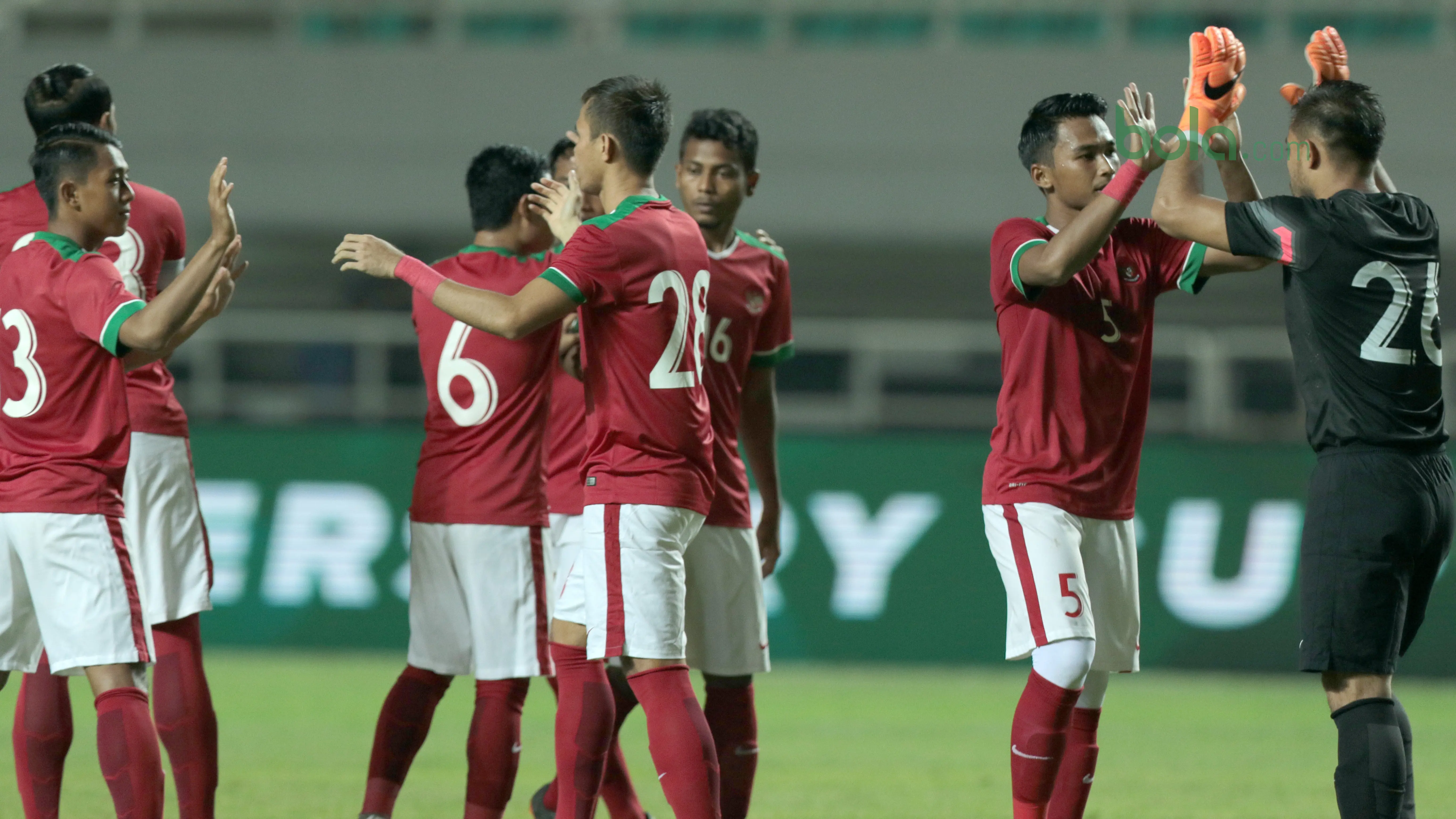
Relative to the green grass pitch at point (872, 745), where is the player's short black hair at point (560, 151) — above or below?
above

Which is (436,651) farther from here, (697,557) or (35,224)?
(35,224)

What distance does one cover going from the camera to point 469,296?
437 centimetres

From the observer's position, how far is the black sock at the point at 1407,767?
4176 millimetres

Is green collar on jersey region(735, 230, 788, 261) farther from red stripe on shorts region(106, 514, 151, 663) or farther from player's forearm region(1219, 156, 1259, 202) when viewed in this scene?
red stripe on shorts region(106, 514, 151, 663)

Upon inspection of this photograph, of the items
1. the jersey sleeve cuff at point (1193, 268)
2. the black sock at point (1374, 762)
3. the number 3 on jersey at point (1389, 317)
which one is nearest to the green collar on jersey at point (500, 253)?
the jersey sleeve cuff at point (1193, 268)

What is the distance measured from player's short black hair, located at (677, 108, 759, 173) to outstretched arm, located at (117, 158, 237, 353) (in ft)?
5.45

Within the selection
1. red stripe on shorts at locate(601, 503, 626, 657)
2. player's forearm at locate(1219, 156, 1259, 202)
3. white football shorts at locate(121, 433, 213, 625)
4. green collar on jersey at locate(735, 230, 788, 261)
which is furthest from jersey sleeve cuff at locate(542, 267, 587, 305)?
player's forearm at locate(1219, 156, 1259, 202)

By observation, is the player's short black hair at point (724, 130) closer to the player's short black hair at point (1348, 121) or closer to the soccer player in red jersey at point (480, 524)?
the soccer player in red jersey at point (480, 524)

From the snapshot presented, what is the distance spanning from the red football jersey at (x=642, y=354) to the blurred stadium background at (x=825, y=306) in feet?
9.16

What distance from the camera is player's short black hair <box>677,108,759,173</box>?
17.5 ft

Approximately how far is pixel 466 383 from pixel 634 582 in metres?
1.11

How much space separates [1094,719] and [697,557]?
Answer: 4.34 ft

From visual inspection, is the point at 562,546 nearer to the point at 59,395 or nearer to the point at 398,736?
the point at 398,736

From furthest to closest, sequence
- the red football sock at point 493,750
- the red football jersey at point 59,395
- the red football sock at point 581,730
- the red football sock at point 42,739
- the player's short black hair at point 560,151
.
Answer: the player's short black hair at point 560,151 < the red football sock at point 493,750 < the red football sock at point 42,739 < the red football sock at point 581,730 < the red football jersey at point 59,395
